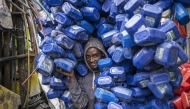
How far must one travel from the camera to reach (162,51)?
5.39 feet

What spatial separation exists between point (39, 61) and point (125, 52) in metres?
0.81

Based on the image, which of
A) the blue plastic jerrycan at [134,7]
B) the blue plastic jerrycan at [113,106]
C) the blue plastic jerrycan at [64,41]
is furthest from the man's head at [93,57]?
the blue plastic jerrycan at [134,7]

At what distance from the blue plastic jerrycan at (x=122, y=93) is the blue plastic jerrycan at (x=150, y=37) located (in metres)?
0.53

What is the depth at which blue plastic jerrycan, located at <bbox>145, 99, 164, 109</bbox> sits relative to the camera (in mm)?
1964

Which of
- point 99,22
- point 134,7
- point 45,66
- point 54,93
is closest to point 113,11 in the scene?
point 99,22

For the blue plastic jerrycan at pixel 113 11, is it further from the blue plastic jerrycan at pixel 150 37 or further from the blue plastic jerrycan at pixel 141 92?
the blue plastic jerrycan at pixel 141 92

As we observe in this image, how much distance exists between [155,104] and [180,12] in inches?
30.5

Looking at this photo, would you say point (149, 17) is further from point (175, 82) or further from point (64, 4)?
A: point (64, 4)

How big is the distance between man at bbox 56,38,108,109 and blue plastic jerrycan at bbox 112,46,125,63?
0.40 m

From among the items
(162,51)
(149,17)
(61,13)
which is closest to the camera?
(162,51)

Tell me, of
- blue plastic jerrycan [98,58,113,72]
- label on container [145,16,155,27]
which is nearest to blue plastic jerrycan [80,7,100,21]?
blue plastic jerrycan [98,58,113,72]

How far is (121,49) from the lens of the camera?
2.07m

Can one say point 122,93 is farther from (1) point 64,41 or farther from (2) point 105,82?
(1) point 64,41

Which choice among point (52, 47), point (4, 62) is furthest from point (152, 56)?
point (4, 62)
